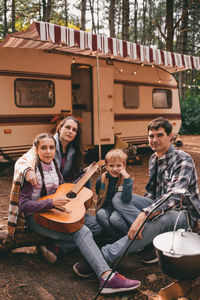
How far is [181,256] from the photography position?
1.66m

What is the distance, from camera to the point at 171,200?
244cm

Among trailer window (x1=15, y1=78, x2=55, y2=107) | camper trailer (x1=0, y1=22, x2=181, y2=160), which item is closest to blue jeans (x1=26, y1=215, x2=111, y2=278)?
camper trailer (x1=0, y1=22, x2=181, y2=160)

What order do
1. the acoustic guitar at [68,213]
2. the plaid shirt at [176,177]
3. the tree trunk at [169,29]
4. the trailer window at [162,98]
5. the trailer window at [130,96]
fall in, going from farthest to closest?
the tree trunk at [169,29] → the trailer window at [162,98] → the trailer window at [130,96] → the plaid shirt at [176,177] → the acoustic guitar at [68,213]

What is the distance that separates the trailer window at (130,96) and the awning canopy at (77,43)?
1.15 m

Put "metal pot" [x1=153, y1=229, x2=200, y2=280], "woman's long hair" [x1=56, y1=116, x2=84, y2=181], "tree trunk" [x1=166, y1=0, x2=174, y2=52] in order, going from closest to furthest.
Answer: "metal pot" [x1=153, y1=229, x2=200, y2=280]
"woman's long hair" [x1=56, y1=116, x2=84, y2=181]
"tree trunk" [x1=166, y1=0, x2=174, y2=52]

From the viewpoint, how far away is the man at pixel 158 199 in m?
2.34

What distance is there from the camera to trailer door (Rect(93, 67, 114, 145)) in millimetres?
7215

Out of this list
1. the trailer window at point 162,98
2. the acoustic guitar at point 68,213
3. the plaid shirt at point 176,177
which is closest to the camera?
the acoustic guitar at point 68,213

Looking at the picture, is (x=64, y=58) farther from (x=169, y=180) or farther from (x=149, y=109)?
(x=169, y=180)

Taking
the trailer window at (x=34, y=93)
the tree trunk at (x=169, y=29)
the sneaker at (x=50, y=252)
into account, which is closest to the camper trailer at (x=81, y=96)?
the trailer window at (x=34, y=93)

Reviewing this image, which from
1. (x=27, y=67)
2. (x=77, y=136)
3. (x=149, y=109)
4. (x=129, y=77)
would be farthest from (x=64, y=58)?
(x=77, y=136)

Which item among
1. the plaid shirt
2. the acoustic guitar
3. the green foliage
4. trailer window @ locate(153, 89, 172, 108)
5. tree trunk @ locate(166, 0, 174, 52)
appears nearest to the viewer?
the acoustic guitar

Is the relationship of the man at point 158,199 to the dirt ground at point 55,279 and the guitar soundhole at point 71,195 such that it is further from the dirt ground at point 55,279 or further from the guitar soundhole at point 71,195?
the guitar soundhole at point 71,195

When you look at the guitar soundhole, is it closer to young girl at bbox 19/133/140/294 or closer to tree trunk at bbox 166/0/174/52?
young girl at bbox 19/133/140/294
